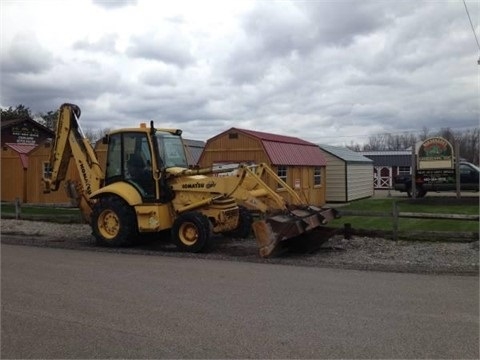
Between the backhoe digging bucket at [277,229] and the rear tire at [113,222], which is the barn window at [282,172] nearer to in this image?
the rear tire at [113,222]

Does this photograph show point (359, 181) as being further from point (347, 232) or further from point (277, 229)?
point (277, 229)

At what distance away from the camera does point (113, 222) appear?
44.6 feet

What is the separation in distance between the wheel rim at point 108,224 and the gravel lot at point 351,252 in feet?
1.42

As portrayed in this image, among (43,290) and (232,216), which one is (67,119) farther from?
(43,290)

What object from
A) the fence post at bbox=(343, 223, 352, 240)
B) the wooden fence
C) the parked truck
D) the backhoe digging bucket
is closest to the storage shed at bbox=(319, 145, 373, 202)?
the parked truck

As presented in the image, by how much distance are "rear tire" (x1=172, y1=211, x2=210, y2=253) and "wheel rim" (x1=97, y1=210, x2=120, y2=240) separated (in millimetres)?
1714

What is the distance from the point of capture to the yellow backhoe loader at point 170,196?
488 inches

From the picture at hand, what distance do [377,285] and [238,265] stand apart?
2976 mm

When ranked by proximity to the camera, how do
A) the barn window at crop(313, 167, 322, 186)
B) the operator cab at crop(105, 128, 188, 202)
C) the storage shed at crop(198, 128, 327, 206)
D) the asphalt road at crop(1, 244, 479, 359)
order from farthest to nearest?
1. the barn window at crop(313, 167, 322, 186)
2. the storage shed at crop(198, 128, 327, 206)
3. the operator cab at crop(105, 128, 188, 202)
4. the asphalt road at crop(1, 244, 479, 359)

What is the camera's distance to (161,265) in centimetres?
1066

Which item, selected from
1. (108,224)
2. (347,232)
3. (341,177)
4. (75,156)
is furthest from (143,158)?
(341,177)

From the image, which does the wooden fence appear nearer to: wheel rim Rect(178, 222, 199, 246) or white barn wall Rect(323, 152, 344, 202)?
wheel rim Rect(178, 222, 199, 246)

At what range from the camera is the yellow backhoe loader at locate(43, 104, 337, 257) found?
12.4 m

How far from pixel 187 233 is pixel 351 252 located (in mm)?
3763
